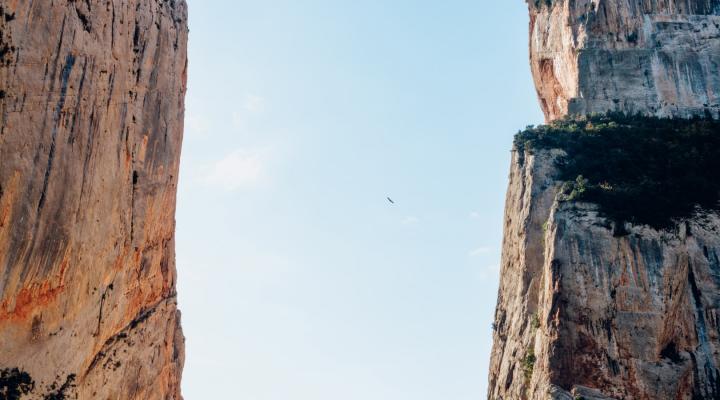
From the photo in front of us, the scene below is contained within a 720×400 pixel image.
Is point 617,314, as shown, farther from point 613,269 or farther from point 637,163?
point 637,163

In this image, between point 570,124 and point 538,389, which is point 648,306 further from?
point 570,124

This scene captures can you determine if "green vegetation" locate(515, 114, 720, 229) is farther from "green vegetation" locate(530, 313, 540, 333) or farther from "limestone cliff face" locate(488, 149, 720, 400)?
"green vegetation" locate(530, 313, 540, 333)

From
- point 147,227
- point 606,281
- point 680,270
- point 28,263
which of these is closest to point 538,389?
point 606,281

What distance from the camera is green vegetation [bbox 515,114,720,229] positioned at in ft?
115

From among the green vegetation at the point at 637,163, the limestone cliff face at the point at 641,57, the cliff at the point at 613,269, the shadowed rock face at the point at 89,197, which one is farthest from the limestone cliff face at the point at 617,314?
the shadowed rock face at the point at 89,197

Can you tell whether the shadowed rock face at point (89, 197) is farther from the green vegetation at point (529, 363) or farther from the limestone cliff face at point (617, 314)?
the limestone cliff face at point (617, 314)

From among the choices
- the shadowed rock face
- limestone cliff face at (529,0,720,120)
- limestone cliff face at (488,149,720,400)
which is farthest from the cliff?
the shadowed rock face

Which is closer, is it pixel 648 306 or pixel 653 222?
pixel 648 306

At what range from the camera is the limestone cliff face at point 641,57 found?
45656 millimetres

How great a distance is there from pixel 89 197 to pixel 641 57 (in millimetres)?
35518

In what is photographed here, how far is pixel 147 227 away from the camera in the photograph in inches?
1313

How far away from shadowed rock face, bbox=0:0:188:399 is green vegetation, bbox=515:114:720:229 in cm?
2007

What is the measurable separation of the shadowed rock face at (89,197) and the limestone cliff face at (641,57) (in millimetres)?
26027

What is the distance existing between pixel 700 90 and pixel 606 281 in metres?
19.6
